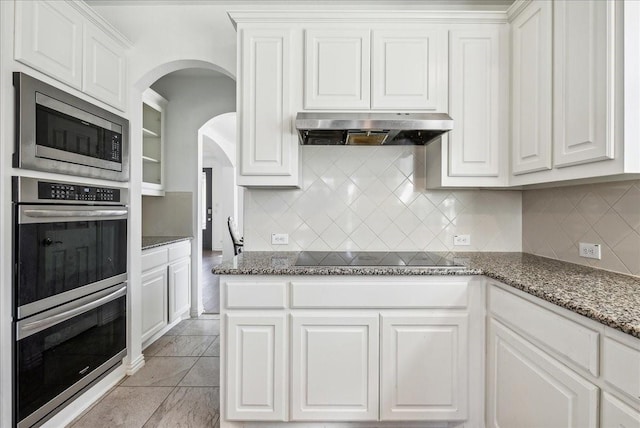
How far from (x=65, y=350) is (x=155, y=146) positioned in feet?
7.55

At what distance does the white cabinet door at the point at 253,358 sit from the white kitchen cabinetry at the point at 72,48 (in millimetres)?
1622

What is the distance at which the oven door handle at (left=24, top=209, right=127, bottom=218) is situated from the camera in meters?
1.62

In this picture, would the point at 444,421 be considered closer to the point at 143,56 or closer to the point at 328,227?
the point at 328,227

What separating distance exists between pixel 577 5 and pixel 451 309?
1.54 meters

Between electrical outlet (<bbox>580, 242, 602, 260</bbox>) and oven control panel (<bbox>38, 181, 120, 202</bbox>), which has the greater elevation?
oven control panel (<bbox>38, 181, 120, 202</bbox>)

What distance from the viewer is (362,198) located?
7.84 ft

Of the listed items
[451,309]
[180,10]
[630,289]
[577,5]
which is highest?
[180,10]

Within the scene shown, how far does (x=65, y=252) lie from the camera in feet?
5.97

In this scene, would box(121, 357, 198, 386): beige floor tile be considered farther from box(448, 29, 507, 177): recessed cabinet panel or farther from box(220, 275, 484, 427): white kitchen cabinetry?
box(448, 29, 507, 177): recessed cabinet panel

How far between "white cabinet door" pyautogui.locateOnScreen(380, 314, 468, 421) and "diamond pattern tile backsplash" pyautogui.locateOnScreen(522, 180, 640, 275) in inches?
31.0

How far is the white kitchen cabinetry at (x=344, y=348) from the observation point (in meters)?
1.73

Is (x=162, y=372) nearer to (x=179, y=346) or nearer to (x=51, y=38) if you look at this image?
(x=179, y=346)

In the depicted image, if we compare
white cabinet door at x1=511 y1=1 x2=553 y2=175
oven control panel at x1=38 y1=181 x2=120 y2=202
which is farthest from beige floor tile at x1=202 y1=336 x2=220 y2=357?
white cabinet door at x1=511 y1=1 x2=553 y2=175

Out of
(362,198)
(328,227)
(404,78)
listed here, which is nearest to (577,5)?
(404,78)
